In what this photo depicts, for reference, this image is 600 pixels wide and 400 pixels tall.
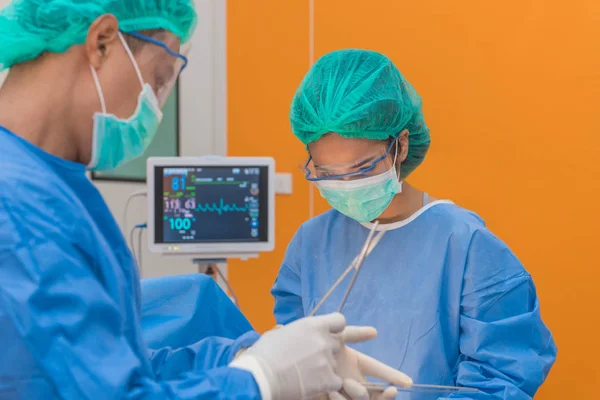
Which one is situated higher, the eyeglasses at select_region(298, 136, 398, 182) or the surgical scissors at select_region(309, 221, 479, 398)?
the eyeglasses at select_region(298, 136, 398, 182)

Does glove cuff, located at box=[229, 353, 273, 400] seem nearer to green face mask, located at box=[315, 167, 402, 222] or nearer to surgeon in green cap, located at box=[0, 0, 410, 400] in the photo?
surgeon in green cap, located at box=[0, 0, 410, 400]

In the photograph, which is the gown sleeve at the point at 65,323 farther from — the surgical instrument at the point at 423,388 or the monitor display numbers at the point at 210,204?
the monitor display numbers at the point at 210,204

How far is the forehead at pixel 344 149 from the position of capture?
1.37 meters

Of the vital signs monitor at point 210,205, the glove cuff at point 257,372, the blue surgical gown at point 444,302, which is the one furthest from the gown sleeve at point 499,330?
the vital signs monitor at point 210,205

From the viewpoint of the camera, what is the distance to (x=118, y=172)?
300 cm

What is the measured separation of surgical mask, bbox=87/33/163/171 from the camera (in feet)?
3.00

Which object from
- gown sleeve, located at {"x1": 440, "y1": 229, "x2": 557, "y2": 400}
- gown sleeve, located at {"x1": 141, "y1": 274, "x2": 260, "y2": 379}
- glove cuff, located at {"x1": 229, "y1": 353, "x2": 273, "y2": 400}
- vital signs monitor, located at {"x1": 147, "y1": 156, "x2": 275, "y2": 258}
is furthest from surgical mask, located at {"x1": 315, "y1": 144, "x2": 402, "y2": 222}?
vital signs monitor, located at {"x1": 147, "y1": 156, "x2": 275, "y2": 258}

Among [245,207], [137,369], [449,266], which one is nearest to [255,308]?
[245,207]

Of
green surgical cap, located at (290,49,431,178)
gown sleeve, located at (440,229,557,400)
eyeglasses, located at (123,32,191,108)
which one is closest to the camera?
eyeglasses, located at (123,32,191,108)

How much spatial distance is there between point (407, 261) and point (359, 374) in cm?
38

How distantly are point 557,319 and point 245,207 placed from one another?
3.52 feet

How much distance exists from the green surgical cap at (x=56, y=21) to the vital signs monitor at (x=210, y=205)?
137 cm

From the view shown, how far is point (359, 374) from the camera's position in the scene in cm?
110

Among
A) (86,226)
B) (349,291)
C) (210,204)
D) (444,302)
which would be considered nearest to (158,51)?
(86,226)
